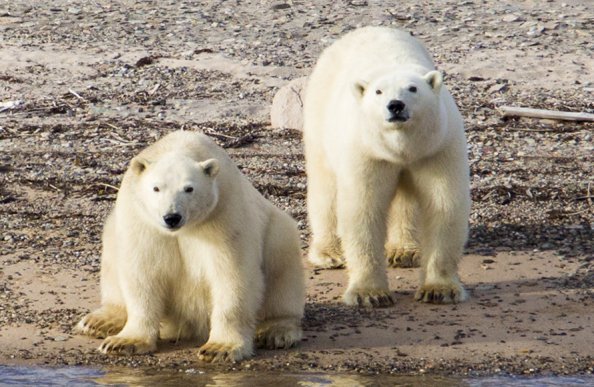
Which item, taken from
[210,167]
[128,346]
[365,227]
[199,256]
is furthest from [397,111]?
[128,346]

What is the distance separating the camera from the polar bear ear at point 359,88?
6.87 m

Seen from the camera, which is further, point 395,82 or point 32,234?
point 32,234

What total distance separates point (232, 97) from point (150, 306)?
5953 mm

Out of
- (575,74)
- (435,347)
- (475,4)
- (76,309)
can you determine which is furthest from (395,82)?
(475,4)

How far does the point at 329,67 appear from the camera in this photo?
8.02 meters

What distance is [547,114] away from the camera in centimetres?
1092

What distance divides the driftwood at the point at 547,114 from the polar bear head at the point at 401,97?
4281 mm

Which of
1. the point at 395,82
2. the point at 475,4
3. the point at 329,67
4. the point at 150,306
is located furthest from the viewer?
the point at 475,4

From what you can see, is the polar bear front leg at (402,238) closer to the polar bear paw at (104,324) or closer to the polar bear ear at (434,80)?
the polar bear ear at (434,80)

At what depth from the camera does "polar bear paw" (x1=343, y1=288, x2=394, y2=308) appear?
7.05 metres

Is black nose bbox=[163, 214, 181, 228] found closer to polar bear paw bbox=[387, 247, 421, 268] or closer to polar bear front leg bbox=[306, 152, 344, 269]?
polar bear front leg bbox=[306, 152, 344, 269]

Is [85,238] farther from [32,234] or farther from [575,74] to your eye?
[575,74]

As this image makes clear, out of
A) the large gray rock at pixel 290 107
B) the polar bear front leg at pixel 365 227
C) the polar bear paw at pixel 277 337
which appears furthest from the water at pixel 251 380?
the large gray rock at pixel 290 107

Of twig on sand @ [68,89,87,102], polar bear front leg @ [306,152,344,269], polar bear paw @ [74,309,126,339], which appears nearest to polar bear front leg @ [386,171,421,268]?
polar bear front leg @ [306,152,344,269]
